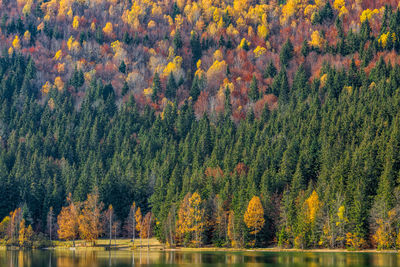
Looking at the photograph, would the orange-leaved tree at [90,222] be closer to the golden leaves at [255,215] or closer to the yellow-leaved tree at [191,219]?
the yellow-leaved tree at [191,219]

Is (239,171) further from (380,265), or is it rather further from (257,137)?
(380,265)

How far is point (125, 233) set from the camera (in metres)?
184

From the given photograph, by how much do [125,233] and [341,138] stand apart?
6514 cm

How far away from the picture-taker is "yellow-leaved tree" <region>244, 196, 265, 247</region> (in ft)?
472

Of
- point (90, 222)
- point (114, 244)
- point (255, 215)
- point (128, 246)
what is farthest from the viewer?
point (114, 244)

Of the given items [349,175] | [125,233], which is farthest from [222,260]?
[125,233]

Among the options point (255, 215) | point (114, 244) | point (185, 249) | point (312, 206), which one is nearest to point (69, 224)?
point (114, 244)

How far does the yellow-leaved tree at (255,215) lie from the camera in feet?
472

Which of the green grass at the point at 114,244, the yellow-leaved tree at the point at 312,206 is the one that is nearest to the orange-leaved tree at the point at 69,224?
the green grass at the point at 114,244

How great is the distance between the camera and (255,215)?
472 feet

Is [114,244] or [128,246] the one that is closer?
[128,246]

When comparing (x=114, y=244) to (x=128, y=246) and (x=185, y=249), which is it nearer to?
(x=128, y=246)

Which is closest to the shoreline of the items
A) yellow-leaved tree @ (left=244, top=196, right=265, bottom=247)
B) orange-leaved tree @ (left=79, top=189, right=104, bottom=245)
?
orange-leaved tree @ (left=79, top=189, right=104, bottom=245)

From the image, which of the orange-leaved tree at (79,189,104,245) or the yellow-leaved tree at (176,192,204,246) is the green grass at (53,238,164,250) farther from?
the yellow-leaved tree at (176,192,204,246)
